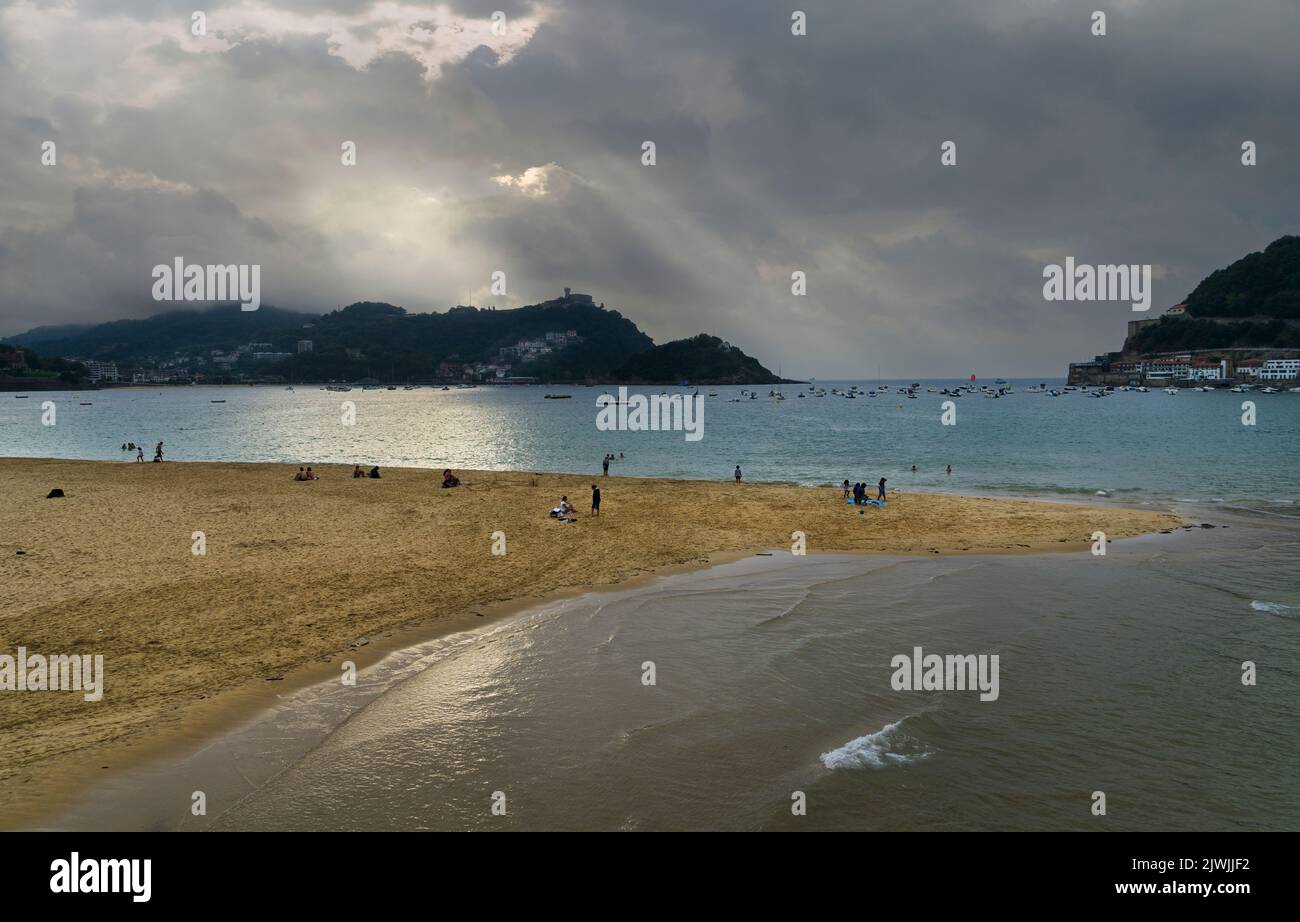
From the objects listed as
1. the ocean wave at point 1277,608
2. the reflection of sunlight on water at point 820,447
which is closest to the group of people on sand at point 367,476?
the reflection of sunlight on water at point 820,447

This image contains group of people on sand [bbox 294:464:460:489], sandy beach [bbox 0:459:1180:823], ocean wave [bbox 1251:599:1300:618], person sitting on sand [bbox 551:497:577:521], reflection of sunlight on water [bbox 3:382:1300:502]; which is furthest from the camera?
reflection of sunlight on water [bbox 3:382:1300:502]

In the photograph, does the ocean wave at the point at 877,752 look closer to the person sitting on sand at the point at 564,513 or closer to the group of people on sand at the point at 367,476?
the person sitting on sand at the point at 564,513

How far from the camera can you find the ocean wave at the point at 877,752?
10.3 m

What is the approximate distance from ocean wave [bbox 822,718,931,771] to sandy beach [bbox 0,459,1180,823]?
31.2ft

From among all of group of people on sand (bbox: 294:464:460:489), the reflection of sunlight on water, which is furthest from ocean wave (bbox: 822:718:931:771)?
the reflection of sunlight on water

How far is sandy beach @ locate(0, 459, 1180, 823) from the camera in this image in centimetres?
1155

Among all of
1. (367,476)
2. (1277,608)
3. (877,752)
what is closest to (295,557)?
(877,752)

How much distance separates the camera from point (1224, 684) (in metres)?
13.0

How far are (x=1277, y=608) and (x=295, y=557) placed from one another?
28357 millimetres

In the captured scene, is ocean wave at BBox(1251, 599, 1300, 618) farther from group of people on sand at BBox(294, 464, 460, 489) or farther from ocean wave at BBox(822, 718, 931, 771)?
group of people on sand at BBox(294, 464, 460, 489)

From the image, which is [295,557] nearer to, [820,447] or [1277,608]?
[1277,608]
